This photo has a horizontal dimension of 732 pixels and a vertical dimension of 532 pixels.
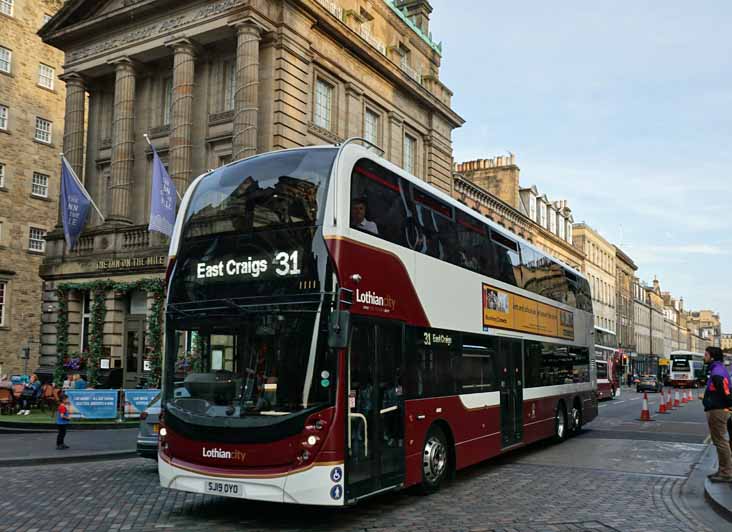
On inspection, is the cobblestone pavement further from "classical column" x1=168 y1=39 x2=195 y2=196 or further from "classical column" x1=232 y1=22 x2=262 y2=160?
"classical column" x1=168 y1=39 x2=195 y2=196

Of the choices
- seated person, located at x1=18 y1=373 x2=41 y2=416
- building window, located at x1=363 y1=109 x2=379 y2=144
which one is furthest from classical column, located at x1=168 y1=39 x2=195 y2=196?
seated person, located at x1=18 y1=373 x2=41 y2=416

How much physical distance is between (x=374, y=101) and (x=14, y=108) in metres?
25.3

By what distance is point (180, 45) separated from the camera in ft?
96.5

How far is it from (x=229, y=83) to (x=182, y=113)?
242cm

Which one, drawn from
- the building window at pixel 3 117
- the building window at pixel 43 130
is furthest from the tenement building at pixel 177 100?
the building window at pixel 43 130

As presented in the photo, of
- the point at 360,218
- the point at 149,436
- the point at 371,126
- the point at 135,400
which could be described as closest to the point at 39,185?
the point at 371,126

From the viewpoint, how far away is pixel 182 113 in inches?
1147

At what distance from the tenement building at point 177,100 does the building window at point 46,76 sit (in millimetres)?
15712

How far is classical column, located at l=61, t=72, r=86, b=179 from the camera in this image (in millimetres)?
32906

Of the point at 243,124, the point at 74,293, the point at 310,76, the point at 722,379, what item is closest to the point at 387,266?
the point at 722,379

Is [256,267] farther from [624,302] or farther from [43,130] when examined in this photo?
[624,302]

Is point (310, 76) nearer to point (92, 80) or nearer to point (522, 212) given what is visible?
point (92, 80)

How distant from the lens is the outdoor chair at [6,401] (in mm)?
22719

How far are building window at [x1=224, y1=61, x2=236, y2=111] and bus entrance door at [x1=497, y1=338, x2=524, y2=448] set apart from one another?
19566 mm
